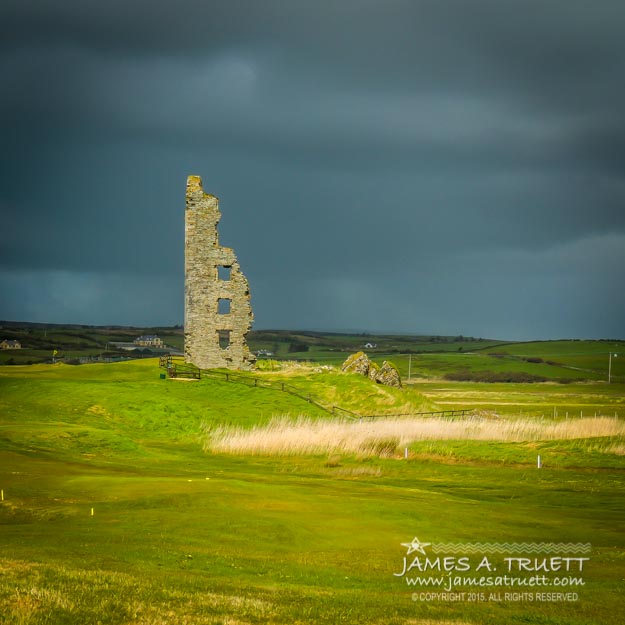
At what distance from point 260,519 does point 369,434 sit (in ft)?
82.6

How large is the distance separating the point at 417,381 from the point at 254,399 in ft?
286

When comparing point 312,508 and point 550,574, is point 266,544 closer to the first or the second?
point 312,508

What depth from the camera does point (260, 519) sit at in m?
21.7

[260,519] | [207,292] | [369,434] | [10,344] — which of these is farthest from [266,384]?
[10,344]

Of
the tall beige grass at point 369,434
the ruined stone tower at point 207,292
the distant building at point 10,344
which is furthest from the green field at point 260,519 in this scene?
the distant building at point 10,344

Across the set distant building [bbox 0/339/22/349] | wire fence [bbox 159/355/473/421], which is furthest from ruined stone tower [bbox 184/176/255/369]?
distant building [bbox 0/339/22/349]

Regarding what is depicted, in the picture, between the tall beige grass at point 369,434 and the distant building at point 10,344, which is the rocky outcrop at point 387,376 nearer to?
the tall beige grass at point 369,434

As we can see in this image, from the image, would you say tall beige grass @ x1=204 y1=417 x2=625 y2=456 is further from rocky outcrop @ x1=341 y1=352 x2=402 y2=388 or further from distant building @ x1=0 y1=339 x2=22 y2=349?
distant building @ x1=0 y1=339 x2=22 y2=349

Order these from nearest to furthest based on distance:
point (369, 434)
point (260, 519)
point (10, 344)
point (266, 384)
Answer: point (260, 519)
point (369, 434)
point (266, 384)
point (10, 344)

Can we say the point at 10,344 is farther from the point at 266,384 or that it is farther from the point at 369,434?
the point at 369,434

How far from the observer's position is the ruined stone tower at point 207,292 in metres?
68.6

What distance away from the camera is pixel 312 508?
936 inches

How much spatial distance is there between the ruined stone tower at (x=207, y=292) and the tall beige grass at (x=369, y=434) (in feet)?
54.1

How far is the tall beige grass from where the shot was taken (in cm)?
4381
